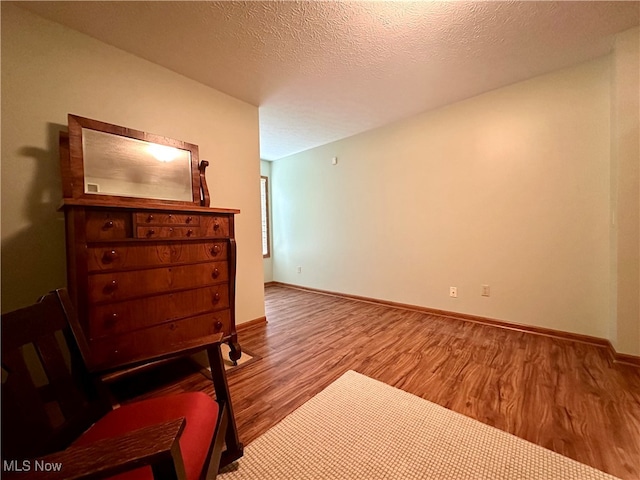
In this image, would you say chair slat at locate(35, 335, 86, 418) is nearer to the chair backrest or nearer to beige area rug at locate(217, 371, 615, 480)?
the chair backrest

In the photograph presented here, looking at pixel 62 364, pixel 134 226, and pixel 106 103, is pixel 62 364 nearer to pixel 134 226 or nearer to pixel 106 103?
pixel 134 226

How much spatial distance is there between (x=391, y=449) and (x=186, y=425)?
0.92 meters

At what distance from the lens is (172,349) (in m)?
1.02

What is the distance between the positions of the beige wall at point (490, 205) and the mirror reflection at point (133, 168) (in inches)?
93.9

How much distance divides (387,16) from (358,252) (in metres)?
2.71

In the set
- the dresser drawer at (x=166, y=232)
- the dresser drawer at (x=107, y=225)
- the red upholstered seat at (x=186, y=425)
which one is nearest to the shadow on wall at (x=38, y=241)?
the dresser drawer at (x=107, y=225)

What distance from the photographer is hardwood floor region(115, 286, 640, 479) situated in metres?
1.25

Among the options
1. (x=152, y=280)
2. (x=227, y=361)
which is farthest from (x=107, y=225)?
(x=227, y=361)

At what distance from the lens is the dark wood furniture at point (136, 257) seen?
1.34 m

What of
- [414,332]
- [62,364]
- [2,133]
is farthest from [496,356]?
[2,133]

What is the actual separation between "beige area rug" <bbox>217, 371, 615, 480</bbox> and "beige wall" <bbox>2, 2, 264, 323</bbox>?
1749 millimetres

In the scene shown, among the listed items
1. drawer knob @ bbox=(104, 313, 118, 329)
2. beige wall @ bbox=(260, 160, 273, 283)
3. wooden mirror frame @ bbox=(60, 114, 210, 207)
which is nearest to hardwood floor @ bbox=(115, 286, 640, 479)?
drawer knob @ bbox=(104, 313, 118, 329)

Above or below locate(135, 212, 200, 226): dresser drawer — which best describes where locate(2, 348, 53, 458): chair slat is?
below

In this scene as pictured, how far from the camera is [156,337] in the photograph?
1550 millimetres
